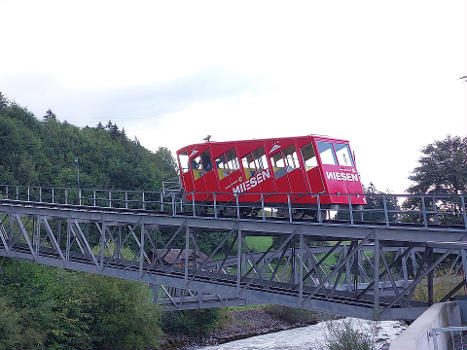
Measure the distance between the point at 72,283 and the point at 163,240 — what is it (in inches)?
1528

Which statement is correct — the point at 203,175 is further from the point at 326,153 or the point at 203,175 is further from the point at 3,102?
the point at 3,102

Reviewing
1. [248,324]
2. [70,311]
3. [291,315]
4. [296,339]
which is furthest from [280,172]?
[291,315]

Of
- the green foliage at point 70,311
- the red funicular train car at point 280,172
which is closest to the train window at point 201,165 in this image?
the red funicular train car at point 280,172

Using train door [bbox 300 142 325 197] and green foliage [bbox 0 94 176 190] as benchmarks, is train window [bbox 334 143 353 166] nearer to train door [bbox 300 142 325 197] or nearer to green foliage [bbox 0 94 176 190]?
train door [bbox 300 142 325 197]

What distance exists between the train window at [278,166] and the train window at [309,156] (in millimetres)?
1155

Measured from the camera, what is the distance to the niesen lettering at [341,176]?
876 inches

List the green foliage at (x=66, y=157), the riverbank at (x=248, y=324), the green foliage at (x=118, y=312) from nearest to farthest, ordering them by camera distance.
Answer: the green foliage at (x=118, y=312) → the riverbank at (x=248, y=324) → the green foliage at (x=66, y=157)

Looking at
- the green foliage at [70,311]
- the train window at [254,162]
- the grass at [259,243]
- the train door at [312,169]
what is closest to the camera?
the train door at [312,169]

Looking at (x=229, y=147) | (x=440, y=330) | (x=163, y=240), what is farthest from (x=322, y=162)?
(x=163, y=240)

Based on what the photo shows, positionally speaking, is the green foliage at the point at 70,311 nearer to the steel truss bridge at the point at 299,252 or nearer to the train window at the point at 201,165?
the steel truss bridge at the point at 299,252

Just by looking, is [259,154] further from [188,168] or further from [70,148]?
[70,148]

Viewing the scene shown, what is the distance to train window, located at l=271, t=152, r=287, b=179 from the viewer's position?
23438mm

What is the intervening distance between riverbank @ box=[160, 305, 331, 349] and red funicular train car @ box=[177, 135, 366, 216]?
20.2 metres

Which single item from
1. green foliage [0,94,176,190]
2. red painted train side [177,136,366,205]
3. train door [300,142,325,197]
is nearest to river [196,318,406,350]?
red painted train side [177,136,366,205]
